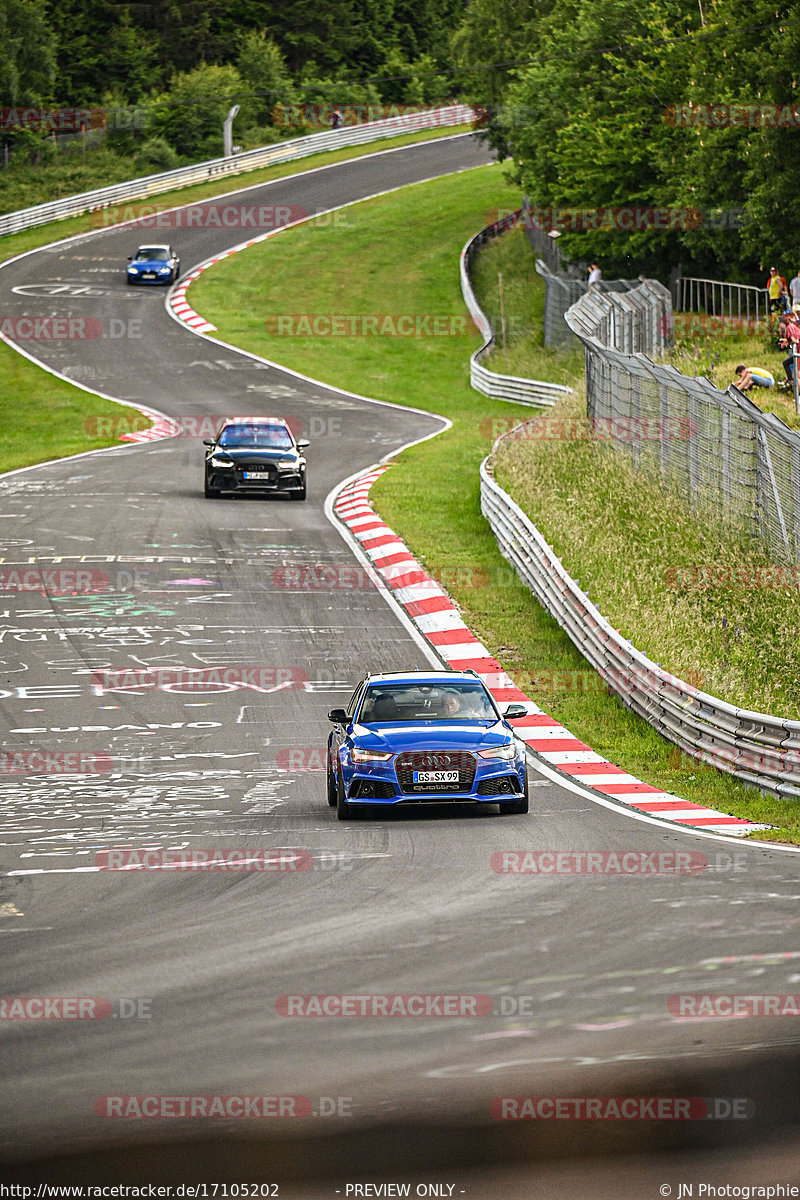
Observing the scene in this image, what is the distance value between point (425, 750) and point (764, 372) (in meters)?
17.8

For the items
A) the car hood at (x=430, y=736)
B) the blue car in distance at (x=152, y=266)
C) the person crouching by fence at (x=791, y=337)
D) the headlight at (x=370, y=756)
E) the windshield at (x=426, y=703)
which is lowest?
the blue car in distance at (x=152, y=266)

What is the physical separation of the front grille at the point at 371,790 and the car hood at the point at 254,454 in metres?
19.1

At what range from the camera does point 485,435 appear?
41688 millimetres

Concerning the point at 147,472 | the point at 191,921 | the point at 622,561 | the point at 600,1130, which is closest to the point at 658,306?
the point at 147,472

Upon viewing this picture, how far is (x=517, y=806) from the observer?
544 inches

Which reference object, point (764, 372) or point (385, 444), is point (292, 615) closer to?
point (764, 372)

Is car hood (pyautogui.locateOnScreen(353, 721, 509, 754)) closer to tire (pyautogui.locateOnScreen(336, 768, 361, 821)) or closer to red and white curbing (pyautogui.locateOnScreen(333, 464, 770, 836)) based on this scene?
tire (pyautogui.locateOnScreen(336, 768, 361, 821))

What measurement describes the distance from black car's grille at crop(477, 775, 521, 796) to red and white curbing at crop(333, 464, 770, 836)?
1246 mm

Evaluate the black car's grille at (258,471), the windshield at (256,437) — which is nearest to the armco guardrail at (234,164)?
the windshield at (256,437)

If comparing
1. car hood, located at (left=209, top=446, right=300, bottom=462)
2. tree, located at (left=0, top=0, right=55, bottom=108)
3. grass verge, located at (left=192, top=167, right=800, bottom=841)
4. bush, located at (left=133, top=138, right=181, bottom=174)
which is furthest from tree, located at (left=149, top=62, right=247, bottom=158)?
car hood, located at (left=209, top=446, right=300, bottom=462)

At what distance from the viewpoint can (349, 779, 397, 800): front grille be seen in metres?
13.6

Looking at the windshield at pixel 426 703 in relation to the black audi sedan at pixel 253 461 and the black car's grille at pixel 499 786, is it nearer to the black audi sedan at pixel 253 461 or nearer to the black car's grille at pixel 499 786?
the black car's grille at pixel 499 786

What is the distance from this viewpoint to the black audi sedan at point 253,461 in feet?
Result: 105

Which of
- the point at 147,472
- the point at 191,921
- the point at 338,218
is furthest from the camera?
the point at 338,218
